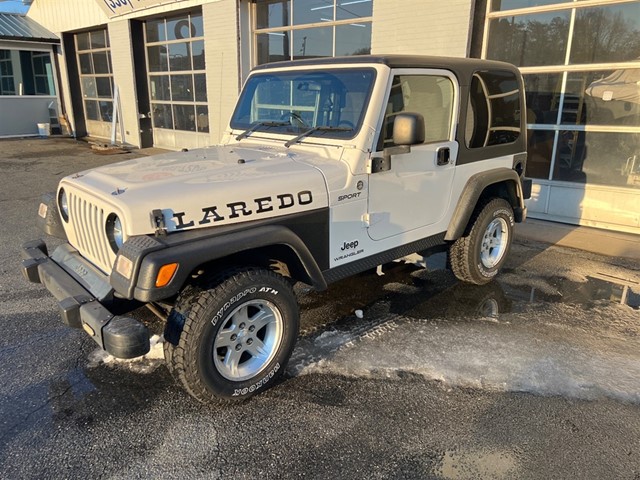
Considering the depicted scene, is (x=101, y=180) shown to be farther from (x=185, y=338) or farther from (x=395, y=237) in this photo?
(x=395, y=237)

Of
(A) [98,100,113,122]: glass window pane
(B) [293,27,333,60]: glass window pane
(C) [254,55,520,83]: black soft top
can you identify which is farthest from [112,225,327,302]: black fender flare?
(A) [98,100,113,122]: glass window pane

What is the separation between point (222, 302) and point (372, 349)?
1360 millimetres

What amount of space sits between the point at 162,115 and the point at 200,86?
2279mm

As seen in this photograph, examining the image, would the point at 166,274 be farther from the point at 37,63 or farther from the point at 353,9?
the point at 37,63

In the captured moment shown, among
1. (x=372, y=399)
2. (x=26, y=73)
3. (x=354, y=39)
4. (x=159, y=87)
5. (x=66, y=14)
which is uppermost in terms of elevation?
(x=66, y=14)

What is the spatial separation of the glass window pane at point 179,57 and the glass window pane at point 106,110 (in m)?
3.92

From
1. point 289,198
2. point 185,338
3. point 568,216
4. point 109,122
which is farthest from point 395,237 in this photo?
point 109,122

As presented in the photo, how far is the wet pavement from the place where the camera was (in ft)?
8.27

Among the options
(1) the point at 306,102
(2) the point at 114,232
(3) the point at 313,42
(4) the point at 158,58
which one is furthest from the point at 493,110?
(4) the point at 158,58

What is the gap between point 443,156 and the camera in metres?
3.92

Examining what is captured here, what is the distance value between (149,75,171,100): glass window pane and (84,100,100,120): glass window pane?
3.76 meters

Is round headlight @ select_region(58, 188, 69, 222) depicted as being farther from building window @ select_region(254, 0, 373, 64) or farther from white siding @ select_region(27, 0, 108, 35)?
white siding @ select_region(27, 0, 108, 35)

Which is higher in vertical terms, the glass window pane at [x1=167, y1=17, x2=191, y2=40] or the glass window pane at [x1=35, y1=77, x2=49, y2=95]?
the glass window pane at [x1=167, y1=17, x2=191, y2=40]

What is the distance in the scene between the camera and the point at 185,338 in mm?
2643
